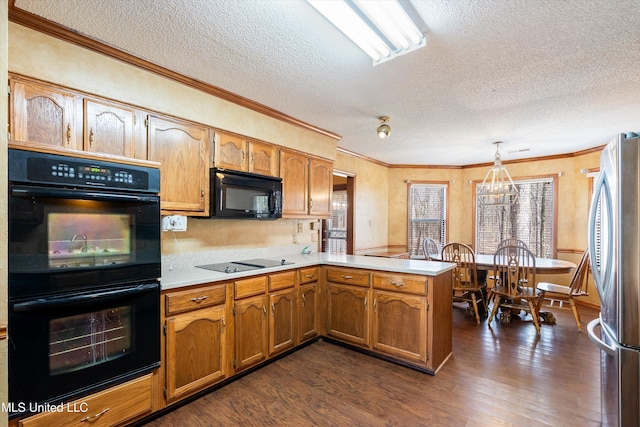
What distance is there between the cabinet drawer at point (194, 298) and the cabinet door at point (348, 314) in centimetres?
123

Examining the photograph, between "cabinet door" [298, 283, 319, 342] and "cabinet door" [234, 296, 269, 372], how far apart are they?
456mm

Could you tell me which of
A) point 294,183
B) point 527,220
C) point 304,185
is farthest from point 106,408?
point 527,220

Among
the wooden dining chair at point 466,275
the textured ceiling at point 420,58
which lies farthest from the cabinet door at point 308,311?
the wooden dining chair at point 466,275

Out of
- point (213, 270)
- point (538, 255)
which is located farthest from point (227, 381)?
point (538, 255)

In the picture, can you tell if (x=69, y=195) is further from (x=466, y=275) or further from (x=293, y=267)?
(x=466, y=275)

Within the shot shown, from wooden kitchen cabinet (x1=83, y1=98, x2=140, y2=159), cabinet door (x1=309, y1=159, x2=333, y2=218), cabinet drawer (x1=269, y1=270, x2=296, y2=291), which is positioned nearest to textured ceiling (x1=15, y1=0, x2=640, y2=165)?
wooden kitchen cabinet (x1=83, y1=98, x2=140, y2=159)

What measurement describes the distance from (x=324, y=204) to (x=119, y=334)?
2564 mm

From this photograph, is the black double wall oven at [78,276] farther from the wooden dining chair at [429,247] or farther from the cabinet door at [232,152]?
the wooden dining chair at [429,247]

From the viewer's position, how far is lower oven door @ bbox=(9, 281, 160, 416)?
150 centimetres

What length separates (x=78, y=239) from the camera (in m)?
1.70

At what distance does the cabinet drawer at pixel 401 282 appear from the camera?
264cm

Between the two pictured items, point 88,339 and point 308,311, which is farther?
point 308,311

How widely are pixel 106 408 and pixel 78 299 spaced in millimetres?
670

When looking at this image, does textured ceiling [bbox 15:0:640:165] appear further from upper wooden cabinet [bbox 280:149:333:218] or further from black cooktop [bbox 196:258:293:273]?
black cooktop [bbox 196:258:293:273]
